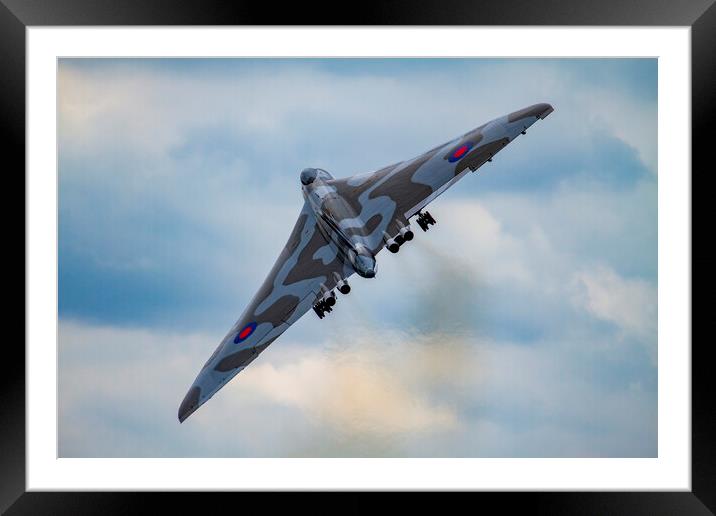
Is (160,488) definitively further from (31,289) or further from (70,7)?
(70,7)

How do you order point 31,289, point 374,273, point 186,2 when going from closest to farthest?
point 186,2
point 31,289
point 374,273

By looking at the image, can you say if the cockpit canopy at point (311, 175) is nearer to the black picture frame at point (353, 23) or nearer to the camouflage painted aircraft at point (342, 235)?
the camouflage painted aircraft at point (342, 235)

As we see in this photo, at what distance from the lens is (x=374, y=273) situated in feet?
134

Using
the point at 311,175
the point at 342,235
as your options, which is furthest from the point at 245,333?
the point at 311,175

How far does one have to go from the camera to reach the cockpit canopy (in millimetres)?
47781

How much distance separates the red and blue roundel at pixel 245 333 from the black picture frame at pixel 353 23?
899cm

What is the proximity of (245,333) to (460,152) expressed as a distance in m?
13.5

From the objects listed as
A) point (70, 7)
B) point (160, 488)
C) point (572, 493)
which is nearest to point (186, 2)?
point (70, 7)

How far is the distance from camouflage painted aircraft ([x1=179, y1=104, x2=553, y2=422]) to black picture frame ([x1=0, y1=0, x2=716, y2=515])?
308 inches

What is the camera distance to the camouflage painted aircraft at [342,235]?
4319cm

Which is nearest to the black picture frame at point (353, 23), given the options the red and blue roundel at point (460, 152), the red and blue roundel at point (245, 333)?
the red and blue roundel at point (245, 333)

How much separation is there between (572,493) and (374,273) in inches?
490

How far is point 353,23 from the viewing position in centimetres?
3500

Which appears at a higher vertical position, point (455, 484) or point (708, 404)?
point (708, 404)
